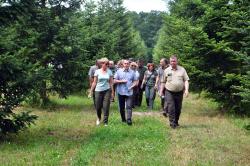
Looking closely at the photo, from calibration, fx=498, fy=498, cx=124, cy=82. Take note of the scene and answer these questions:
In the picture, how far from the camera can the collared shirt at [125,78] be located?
15305 mm

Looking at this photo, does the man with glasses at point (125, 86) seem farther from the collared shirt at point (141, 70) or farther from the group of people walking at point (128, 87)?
the collared shirt at point (141, 70)

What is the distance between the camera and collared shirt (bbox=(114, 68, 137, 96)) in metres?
15.3

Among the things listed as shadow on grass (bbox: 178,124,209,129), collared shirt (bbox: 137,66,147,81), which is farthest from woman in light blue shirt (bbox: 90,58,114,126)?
collared shirt (bbox: 137,66,147,81)

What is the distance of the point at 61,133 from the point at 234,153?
4756mm

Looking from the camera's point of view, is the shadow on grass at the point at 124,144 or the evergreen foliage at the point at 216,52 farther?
the evergreen foliage at the point at 216,52

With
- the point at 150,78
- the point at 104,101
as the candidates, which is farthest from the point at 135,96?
the point at 104,101

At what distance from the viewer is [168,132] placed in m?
13.3

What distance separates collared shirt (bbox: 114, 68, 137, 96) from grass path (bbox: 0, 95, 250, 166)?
3.31 ft

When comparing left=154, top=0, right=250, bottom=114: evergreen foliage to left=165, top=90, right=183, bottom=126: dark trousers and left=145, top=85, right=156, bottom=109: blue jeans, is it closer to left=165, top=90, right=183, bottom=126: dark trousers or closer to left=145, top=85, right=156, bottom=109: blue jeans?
left=145, top=85, right=156, bottom=109: blue jeans

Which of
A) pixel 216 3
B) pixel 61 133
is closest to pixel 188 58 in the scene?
pixel 216 3

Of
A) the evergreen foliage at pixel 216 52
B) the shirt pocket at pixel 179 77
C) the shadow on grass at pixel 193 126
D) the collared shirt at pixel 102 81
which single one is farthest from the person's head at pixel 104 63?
the evergreen foliage at pixel 216 52

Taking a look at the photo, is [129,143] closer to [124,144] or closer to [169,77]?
[124,144]

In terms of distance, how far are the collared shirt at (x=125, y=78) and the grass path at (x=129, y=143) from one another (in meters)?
1.01

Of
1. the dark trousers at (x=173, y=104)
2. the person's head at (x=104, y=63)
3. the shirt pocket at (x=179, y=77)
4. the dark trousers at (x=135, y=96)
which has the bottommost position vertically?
the dark trousers at (x=135, y=96)
